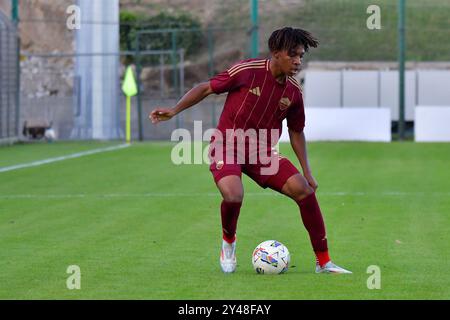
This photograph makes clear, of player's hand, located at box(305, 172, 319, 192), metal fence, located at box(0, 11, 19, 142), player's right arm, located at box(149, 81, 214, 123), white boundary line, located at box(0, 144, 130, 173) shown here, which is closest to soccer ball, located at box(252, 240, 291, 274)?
player's hand, located at box(305, 172, 319, 192)

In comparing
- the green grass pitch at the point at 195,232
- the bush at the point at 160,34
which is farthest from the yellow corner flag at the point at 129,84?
the green grass pitch at the point at 195,232

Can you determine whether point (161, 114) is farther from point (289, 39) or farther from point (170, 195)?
point (170, 195)

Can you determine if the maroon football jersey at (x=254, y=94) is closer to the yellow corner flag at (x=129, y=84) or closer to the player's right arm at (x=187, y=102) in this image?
the player's right arm at (x=187, y=102)

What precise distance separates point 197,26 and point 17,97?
21928mm

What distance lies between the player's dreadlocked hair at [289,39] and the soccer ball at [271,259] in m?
1.62

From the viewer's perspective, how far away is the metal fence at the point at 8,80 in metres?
31.6

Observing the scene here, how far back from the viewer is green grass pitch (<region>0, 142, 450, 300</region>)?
28.7 ft

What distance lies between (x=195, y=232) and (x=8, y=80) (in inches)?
822

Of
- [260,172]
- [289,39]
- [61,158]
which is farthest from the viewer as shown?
[61,158]

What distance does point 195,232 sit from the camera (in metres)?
12.6

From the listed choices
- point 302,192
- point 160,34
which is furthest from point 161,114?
point 160,34

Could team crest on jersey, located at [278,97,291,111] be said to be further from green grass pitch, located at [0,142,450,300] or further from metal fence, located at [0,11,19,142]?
metal fence, located at [0,11,19,142]

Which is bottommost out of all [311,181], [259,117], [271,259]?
[271,259]

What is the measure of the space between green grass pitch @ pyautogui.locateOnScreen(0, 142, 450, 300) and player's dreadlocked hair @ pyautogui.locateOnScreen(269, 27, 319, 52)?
183 centimetres
